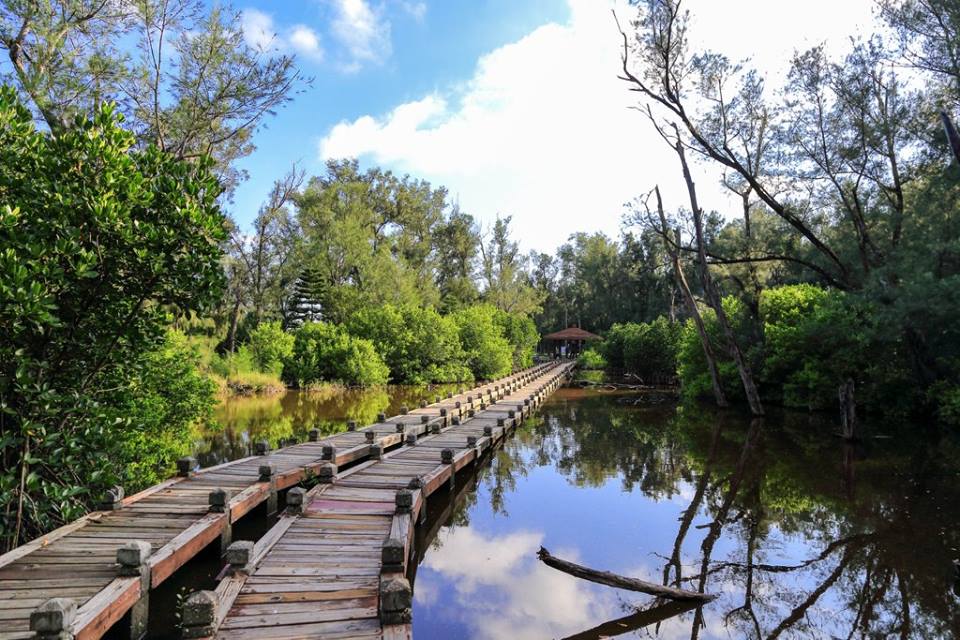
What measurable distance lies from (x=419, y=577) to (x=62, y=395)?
4.64 meters

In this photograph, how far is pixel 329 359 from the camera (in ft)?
98.6

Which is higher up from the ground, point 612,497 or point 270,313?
point 270,313

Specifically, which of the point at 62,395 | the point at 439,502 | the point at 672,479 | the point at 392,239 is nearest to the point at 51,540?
the point at 62,395

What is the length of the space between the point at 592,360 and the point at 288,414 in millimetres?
30858

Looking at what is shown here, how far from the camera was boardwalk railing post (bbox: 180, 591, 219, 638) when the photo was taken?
431 cm

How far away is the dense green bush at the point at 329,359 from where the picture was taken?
2938 cm

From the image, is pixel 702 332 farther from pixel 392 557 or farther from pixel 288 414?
pixel 392 557

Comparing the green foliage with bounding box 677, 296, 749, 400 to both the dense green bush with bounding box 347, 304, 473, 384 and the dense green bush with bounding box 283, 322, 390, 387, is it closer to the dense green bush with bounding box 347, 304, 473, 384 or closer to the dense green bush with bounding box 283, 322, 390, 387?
the dense green bush with bounding box 347, 304, 473, 384

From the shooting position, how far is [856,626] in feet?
A: 19.4

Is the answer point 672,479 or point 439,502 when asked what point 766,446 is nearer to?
point 672,479

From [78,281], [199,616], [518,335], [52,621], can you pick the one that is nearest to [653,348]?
[518,335]

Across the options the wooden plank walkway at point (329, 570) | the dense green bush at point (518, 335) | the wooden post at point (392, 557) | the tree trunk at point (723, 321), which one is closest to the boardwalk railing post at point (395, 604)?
the wooden plank walkway at point (329, 570)

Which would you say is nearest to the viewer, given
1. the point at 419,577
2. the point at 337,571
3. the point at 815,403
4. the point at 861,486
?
the point at 337,571

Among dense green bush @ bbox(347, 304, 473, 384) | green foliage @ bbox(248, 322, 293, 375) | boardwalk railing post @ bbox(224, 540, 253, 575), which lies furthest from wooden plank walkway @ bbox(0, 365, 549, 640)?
dense green bush @ bbox(347, 304, 473, 384)
